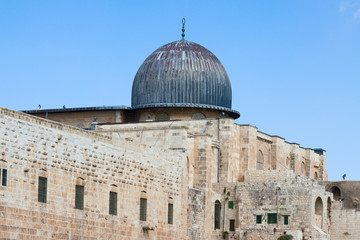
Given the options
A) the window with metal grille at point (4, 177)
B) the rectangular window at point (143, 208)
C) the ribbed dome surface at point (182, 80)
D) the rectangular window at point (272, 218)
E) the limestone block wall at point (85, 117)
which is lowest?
the rectangular window at point (272, 218)

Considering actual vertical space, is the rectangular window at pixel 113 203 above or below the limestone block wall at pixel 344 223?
above

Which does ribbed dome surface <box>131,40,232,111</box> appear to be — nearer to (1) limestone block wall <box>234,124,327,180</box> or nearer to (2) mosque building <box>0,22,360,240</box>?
(2) mosque building <box>0,22,360,240</box>

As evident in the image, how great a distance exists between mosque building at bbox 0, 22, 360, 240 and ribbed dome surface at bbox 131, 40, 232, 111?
2.2 inches

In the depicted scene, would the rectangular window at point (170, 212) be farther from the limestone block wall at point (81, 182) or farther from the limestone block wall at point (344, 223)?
the limestone block wall at point (344, 223)

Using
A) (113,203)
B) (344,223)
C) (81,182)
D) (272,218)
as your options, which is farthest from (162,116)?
(81,182)

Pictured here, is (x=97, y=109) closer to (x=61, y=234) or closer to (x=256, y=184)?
(x=256, y=184)

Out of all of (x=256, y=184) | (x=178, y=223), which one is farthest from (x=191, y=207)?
(x=256, y=184)

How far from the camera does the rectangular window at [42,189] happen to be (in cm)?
2735

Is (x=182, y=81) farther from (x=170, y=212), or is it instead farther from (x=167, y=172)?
(x=170, y=212)

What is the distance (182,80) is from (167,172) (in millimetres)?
13080

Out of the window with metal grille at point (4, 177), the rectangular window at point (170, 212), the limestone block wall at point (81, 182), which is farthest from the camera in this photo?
the rectangular window at point (170, 212)

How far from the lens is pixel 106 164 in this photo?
30.8m

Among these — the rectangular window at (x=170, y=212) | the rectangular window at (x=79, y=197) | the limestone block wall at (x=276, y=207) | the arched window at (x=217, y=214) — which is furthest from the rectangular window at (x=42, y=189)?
the arched window at (x=217, y=214)

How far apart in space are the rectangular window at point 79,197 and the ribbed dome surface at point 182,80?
703 inches
